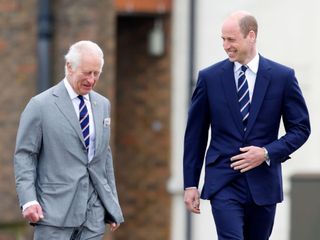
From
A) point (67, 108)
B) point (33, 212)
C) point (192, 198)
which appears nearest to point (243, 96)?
point (192, 198)

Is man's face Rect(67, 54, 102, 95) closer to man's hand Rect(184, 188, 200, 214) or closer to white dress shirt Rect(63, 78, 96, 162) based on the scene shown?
white dress shirt Rect(63, 78, 96, 162)

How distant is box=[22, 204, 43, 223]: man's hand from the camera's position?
8.54m

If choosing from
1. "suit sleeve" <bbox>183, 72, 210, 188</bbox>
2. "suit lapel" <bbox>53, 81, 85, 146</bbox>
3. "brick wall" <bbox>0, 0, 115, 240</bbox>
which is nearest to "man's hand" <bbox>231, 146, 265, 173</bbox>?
"suit sleeve" <bbox>183, 72, 210, 188</bbox>

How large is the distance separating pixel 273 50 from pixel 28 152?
24.8 feet

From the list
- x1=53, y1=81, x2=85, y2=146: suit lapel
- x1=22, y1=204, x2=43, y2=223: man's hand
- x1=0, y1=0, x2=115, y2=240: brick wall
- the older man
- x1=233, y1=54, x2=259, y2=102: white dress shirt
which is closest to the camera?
x1=22, y1=204, x2=43, y2=223: man's hand

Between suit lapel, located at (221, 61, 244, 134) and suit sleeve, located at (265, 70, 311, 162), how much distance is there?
0.25 meters

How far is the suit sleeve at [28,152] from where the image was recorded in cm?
857

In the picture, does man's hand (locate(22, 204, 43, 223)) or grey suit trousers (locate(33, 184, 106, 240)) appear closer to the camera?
man's hand (locate(22, 204, 43, 223))

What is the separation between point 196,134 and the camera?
9086 mm

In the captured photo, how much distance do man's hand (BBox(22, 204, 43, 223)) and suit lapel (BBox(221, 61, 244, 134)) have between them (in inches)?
53.5

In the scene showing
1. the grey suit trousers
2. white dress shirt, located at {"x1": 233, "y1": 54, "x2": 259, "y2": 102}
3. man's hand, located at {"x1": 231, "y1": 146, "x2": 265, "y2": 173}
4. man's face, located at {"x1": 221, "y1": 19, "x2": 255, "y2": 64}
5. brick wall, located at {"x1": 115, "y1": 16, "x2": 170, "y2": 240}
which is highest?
man's face, located at {"x1": 221, "y1": 19, "x2": 255, "y2": 64}

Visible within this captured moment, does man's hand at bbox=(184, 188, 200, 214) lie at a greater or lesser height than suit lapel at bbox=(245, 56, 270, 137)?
lesser

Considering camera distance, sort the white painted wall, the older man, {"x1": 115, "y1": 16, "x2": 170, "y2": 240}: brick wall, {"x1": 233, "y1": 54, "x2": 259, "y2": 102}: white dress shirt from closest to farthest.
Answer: the older man, {"x1": 233, "y1": 54, "x2": 259, "y2": 102}: white dress shirt, the white painted wall, {"x1": 115, "y1": 16, "x2": 170, "y2": 240}: brick wall

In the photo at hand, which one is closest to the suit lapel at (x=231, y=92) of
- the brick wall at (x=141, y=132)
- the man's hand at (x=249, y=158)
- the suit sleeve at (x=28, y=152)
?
the man's hand at (x=249, y=158)
